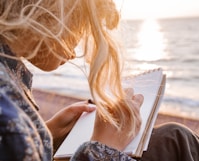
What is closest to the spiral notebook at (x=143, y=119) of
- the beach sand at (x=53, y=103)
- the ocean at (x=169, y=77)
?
the ocean at (x=169, y=77)

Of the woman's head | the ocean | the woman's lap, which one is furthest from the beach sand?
the woman's head

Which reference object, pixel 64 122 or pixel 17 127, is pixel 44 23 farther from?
pixel 64 122

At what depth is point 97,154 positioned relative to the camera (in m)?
0.60

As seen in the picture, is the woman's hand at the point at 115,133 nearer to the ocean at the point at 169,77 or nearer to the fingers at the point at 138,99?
the fingers at the point at 138,99

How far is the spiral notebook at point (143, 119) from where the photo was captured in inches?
25.2

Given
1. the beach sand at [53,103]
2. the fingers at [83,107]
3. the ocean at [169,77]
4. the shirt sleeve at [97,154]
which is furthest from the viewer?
the ocean at [169,77]

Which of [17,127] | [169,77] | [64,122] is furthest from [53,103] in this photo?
[169,77]

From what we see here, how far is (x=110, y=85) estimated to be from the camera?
0.65 m

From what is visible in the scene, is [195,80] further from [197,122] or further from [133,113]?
[133,113]

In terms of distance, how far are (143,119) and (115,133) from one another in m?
0.06

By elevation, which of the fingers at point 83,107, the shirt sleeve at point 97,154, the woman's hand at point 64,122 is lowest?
the woman's hand at point 64,122

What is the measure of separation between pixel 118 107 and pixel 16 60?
9.5 inches

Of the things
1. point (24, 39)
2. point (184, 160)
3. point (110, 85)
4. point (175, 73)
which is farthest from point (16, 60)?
point (175, 73)

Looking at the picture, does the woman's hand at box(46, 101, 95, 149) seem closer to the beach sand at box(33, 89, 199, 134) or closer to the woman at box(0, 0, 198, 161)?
the woman at box(0, 0, 198, 161)
